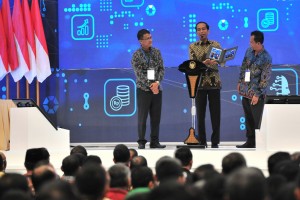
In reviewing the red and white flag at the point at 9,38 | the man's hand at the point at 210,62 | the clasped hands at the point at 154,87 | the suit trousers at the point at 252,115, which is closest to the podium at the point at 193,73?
the man's hand at the point at 210,62

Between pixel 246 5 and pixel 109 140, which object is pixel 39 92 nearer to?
pixel 109 140

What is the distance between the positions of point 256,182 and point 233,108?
798 centimetres

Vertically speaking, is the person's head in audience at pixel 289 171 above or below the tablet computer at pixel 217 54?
below

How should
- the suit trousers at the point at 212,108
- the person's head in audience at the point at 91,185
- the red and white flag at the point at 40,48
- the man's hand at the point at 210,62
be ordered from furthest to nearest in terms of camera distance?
the red and white flag at the point at 40,48 < the suit trousers at the point at 212,108 < the man's hand at the point at 210,62 < the person's head in audience at the point at 91,185

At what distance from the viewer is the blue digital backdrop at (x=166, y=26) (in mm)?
10992

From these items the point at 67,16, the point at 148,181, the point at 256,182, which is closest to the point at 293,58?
the point at 67,16

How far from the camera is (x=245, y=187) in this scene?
10.4 ft

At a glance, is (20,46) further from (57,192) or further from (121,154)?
(57,192)

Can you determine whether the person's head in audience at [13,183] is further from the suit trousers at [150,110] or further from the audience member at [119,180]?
the suit trousers at [150,110]

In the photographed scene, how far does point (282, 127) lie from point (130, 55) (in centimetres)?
369

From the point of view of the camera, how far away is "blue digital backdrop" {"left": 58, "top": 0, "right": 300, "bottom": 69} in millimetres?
10992

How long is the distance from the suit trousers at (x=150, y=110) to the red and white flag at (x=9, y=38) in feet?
8.68

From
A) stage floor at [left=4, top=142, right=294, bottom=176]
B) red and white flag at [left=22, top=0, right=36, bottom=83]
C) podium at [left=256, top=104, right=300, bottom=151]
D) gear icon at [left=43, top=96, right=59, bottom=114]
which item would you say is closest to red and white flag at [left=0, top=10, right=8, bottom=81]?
red and white flag at [left=22, top=0, right=36, bottom=83]

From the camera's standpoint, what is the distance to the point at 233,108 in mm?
11164
